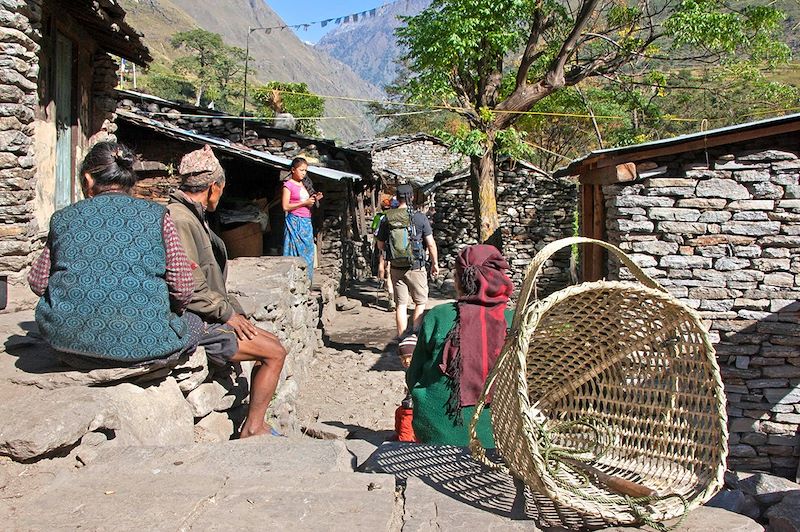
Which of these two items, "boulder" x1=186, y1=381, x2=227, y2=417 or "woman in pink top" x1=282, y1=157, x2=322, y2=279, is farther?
"woman in pink top" x1=282, y1=157, x2=322, y2=279

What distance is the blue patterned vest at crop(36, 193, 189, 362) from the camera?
9.81 feet

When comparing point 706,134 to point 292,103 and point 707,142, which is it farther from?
point 292,103

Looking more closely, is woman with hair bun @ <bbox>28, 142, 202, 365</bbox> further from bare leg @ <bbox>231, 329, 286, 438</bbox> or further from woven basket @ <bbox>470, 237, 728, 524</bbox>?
woven basket @ <bbox>470, 237, 728, 524</bbox>

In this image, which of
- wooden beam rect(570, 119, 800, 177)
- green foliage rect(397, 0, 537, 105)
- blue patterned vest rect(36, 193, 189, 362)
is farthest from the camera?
green foliage rect(397, 0, 537, 105)

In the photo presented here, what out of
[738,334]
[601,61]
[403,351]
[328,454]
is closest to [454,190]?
[601,61]

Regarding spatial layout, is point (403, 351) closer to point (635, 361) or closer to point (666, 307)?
point (635, 361)

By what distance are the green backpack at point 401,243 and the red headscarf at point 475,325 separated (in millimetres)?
5190

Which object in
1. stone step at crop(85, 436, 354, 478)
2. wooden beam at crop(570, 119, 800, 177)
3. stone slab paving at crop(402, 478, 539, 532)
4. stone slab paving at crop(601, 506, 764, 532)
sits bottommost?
stone slab paving at crop(601, 506, 764, 532)

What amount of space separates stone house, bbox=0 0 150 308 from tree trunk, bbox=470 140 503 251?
605cm

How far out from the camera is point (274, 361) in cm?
396

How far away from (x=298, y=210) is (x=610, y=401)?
19.7ft

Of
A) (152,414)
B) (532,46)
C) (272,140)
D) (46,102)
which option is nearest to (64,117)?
(46,102)

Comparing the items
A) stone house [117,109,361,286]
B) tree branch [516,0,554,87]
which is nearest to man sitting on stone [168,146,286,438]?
stone house [117,109,361,286]

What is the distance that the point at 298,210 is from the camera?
328 inches
